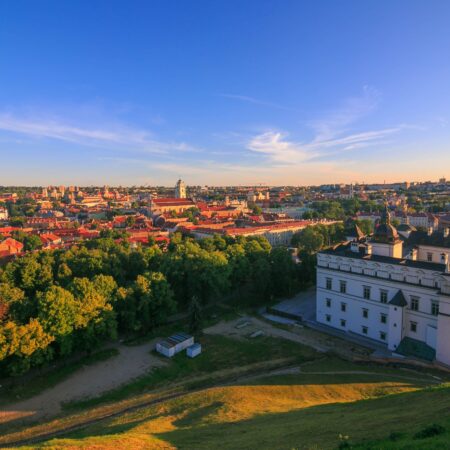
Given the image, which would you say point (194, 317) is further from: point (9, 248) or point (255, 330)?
point (9, 248)

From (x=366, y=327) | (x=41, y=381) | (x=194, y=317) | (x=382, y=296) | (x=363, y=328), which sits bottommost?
(x=41, y=381)

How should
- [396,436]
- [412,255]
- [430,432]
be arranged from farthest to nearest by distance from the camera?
1. [412,255]
2. [396,436]
3. [430,432]

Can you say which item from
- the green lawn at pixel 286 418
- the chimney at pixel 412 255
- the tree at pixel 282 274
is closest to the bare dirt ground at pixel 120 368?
the green lawn at pixel 286 418

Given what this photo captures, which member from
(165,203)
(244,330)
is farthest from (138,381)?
(165,203)

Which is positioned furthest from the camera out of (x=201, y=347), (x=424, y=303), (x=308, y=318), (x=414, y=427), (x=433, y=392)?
(x=308, y=318)

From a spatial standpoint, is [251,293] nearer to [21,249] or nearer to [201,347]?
[201,347]

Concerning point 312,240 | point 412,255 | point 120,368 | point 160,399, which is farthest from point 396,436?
point 312,240

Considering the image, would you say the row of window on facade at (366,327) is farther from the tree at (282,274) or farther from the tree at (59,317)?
the tree at (59,317)
